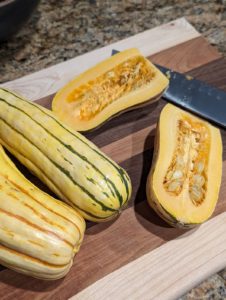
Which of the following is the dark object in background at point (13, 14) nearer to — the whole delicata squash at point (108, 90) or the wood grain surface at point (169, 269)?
the whole delicata squash at point (108, 90)

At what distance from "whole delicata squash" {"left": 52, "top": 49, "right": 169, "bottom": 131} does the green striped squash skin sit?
13 centimetres

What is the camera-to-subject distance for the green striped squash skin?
Answer: 3.55 feet

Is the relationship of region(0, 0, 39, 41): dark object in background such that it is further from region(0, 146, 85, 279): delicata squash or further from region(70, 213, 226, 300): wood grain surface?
region(70, 213, 226, 300): wood grain surface

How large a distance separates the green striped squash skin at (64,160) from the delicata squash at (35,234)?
63 millimetres

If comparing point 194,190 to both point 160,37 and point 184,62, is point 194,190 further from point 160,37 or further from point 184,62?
point 160,37

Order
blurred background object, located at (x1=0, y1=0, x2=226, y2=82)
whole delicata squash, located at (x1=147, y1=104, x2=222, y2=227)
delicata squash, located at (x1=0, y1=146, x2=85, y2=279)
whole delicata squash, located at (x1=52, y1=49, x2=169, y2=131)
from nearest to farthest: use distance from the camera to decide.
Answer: delicata squash, located at (x1=0, y1=146, x2=85, y2=279), whole delicata squash, located at (x1=147, y1=104, x2=222, y2=227), whole delicata squash, located at (x1=52, y1=49, x2=169, y2=131), blurred background object, located at (x1=0, y1=0, x2=226, y2=82)

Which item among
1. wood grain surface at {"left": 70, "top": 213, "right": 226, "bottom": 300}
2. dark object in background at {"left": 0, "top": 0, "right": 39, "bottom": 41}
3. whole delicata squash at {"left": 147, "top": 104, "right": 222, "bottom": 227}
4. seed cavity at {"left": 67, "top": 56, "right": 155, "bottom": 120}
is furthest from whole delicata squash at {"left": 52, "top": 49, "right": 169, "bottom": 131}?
wood grain surface at {"left": 70, "top": 213, "right": 226, "bottom": 300}

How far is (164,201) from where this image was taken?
111 cm

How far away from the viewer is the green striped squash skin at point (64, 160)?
1.08 metres

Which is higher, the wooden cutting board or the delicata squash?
the delicata squash

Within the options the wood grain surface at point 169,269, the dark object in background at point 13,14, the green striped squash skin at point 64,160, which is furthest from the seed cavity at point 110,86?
the wood grain surface at point 169,269

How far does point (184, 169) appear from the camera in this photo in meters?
1.21

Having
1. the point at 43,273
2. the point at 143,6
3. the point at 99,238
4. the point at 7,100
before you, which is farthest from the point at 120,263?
the point at 143,6

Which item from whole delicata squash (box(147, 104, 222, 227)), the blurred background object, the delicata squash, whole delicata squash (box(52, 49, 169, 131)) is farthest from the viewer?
the blurred background object
